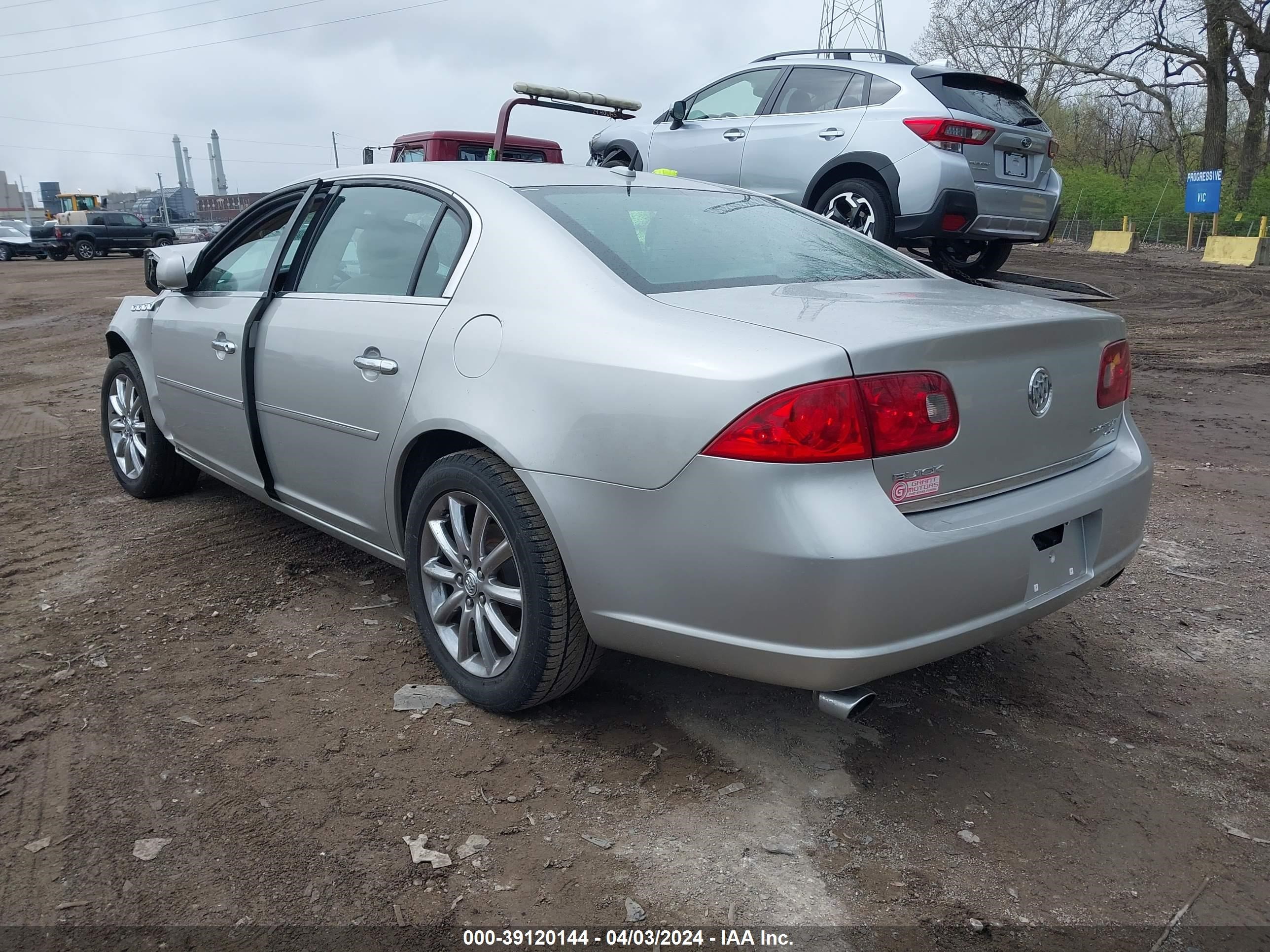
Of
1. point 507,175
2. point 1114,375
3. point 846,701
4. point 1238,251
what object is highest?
point 507,175

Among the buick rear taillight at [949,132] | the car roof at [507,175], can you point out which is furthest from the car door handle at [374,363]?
the buick rear taillight at [949,132]

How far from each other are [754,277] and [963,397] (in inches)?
31.2

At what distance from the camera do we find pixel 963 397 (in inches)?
90.7

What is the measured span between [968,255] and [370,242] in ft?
21.6

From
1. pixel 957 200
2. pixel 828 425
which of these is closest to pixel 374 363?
pixel 828 425

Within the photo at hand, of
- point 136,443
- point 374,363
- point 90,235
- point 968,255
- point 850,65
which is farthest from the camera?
point 90,235

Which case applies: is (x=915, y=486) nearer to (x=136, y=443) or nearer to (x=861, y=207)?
(x=136, y=443)

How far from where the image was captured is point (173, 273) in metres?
4.09

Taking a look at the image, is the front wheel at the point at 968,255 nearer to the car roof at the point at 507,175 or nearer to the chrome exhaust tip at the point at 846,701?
the car roof at the point at 507,175

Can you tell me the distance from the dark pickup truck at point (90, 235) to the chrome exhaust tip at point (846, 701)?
33.7 meters

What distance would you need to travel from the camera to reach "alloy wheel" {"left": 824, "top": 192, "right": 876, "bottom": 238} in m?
7.57

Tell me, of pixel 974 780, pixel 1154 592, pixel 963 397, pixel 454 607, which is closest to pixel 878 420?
pixel 963 397

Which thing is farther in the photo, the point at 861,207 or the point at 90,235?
the point at 90,235

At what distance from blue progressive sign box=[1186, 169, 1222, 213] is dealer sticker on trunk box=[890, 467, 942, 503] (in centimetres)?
2586
